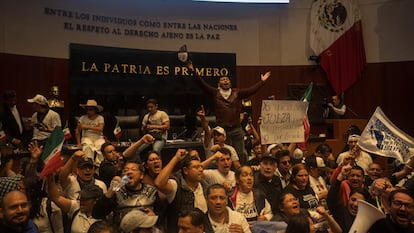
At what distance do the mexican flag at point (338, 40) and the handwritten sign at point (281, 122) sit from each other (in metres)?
7.15

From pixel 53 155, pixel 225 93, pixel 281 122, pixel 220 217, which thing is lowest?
pixel 220 217

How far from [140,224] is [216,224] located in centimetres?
69

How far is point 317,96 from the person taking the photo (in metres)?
12.4

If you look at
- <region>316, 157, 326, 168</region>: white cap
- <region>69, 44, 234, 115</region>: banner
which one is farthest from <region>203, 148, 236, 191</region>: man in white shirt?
<region>69, 44, 234, 115</region>: banner

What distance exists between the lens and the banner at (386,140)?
4816mm

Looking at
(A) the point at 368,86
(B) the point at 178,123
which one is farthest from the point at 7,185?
(A) the point at 368,86

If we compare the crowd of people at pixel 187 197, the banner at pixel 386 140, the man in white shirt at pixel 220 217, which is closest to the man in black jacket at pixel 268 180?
the crowd of people at pixel 187 197

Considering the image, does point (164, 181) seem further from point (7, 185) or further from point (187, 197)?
point (7, 185)

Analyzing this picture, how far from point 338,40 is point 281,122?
7638 millimetres

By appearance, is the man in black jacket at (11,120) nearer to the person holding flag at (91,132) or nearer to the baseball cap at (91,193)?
the person holding flag at (91,132)

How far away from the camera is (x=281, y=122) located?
18.9 feet

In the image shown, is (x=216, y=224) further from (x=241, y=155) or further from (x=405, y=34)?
(x=405, y=34)

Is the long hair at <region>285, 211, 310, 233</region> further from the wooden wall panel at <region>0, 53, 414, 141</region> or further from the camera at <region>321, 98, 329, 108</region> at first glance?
the wooden wall panel at <region>0, 53, 414, 141</region>

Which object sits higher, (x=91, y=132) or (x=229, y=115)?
(x=229, y=115)
